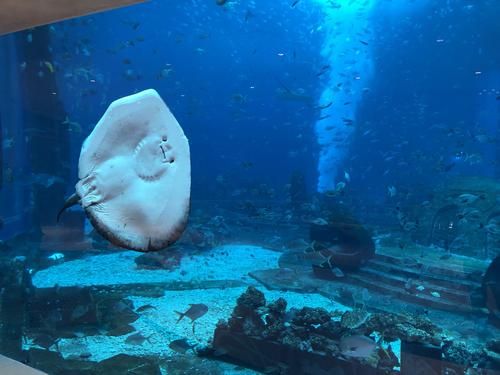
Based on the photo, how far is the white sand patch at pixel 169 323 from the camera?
2.60 meters

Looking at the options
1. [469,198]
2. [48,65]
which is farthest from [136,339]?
[469,198]

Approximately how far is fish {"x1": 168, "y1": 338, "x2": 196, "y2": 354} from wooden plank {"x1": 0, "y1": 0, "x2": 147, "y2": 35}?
7.18 feet

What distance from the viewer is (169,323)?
3104 mm

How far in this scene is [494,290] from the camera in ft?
10.5

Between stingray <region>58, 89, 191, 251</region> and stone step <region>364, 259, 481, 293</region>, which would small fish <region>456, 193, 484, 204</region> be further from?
stingray <region>58, 89, 191, 251</region>

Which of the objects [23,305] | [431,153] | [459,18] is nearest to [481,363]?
[23,305]

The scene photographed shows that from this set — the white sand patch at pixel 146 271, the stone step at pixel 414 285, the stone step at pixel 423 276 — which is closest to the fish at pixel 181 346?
the white sand patch at pixel 146 271

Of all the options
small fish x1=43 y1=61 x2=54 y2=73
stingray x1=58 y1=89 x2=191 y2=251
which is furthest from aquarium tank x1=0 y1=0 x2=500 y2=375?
small fish x1=43 y1=61 x2=54 y2=73

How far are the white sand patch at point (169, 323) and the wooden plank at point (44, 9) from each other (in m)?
2.01

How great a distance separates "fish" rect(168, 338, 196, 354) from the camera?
2674 millimetres

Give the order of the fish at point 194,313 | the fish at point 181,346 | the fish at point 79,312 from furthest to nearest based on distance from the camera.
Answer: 1. the fish at point 194,313
2. the fish at point 79,312
3. the fish at point 181,346

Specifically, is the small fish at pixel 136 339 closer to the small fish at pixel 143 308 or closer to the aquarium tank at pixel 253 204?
the aquarium tank at pixel 253 204

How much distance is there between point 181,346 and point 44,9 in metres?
2.29

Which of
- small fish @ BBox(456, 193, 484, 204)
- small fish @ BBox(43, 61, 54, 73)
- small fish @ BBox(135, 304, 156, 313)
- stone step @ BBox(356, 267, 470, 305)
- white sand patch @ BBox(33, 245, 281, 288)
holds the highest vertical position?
small fish @ BBox(43, 61, 54, 73)
